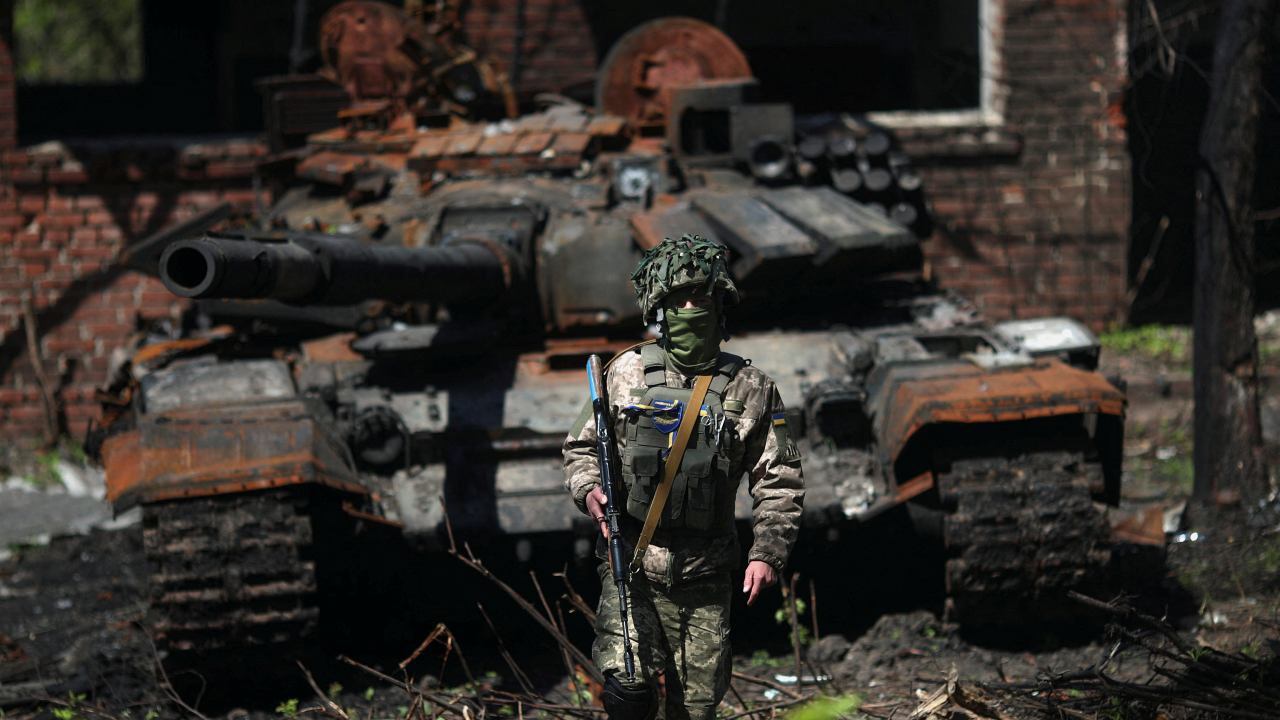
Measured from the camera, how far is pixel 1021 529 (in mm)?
5805

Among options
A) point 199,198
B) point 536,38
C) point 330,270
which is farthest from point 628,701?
point 536,38

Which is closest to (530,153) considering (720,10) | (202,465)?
(202,465)

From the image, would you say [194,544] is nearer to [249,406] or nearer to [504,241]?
[249,406]

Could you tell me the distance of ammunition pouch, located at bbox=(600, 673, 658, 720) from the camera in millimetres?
3977

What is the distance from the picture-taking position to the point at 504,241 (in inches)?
266

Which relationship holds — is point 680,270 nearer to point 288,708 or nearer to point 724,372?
point 724,372

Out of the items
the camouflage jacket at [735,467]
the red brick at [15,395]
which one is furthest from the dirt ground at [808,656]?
the red brick at [15,395]

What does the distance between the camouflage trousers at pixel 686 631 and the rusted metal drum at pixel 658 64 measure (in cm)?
474

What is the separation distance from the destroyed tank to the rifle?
52.3 inches

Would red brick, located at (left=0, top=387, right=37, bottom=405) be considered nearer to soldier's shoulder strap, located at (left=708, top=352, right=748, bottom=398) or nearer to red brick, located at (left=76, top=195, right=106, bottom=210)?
red brick, located at (left=76, top=195, right=106, bottom=210)

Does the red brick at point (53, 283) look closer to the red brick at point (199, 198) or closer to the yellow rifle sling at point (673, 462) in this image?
the red brick at point (199, 198)

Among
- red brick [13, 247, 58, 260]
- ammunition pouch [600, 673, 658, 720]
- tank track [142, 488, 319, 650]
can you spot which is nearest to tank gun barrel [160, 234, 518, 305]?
tank track [142, 488, 319, 650]

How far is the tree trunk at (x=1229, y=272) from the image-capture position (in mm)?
7582

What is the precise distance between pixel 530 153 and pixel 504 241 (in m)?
1.10
